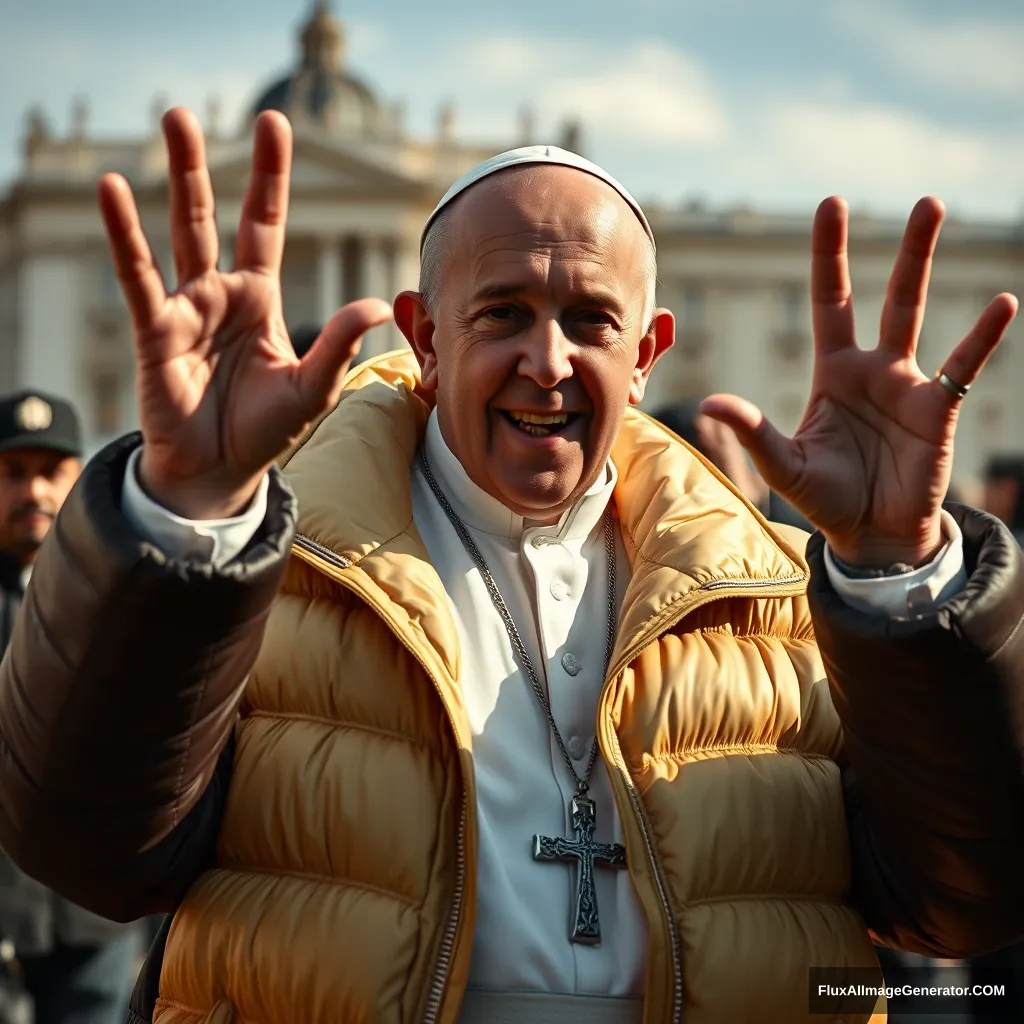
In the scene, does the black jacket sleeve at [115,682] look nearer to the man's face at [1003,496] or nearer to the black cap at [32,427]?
the black cap at [32,427]

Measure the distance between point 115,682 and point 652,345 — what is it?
3.18 feet

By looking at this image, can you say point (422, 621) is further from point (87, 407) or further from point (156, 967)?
point (87, 407)

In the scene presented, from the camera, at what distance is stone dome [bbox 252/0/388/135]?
61031mm

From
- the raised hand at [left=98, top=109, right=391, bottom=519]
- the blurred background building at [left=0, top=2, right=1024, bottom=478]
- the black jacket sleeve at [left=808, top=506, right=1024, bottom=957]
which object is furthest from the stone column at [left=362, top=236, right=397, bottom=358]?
the raised hand at [left=98, top=109, right=391, bottom=519]

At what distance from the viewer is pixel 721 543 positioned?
2.32 meters

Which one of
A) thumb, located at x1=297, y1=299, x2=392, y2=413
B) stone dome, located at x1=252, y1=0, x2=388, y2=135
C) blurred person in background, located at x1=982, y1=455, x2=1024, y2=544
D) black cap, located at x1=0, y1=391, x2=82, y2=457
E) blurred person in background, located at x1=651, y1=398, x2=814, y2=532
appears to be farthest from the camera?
stone dome, located at x1=252, y1=0, x2=388, y2=135

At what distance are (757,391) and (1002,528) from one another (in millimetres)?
48661

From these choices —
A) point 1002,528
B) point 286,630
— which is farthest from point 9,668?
point 1002,528

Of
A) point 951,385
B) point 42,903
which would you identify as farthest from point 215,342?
point 42,903

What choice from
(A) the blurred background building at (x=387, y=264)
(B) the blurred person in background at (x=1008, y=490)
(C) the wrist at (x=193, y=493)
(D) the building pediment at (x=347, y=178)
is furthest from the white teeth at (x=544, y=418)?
(D) the building pediment at (x=347, y=178)

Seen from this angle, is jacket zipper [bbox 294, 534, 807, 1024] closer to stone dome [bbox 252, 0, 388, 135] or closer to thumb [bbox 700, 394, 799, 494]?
thumb [bbox 700, 394, 799, 494]

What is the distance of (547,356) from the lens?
2.19m

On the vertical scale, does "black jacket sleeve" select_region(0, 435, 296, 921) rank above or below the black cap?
above

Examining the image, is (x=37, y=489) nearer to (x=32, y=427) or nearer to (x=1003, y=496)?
(x=32, y=427)
